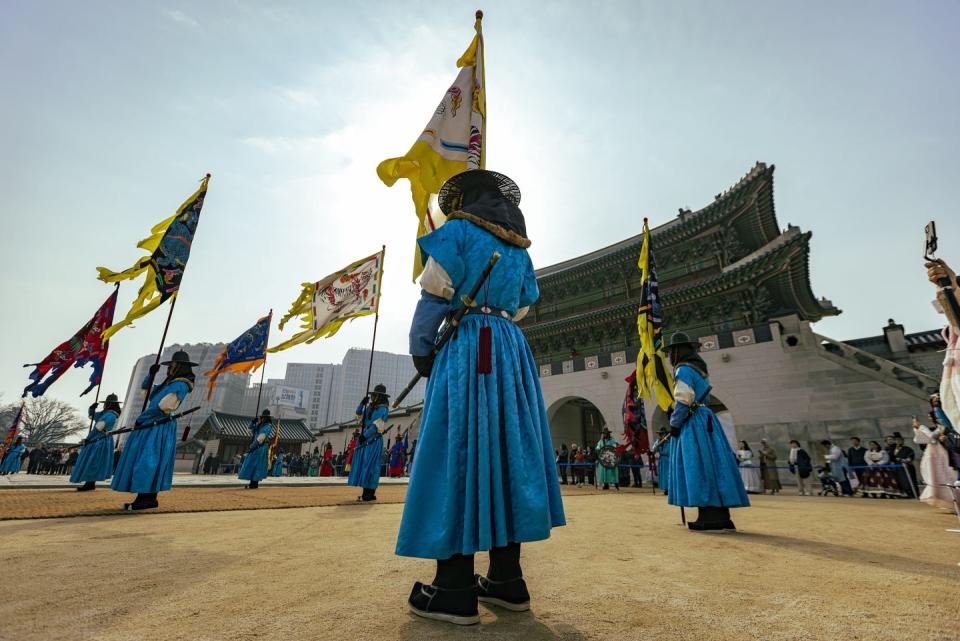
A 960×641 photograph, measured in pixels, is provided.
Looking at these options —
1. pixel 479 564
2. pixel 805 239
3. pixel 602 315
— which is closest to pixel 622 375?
pixel 602 315

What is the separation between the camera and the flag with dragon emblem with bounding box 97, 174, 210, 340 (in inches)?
246

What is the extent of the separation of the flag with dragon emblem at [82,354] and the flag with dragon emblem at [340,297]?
4.17 m

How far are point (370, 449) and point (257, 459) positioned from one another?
4155 mm

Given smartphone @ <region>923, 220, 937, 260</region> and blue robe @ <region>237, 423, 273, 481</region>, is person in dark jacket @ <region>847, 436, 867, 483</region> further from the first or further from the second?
blue robe @ <region>237, 423, 273, 481</region>

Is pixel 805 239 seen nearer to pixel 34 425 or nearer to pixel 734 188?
pixel 734 188

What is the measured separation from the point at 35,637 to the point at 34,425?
47145mm

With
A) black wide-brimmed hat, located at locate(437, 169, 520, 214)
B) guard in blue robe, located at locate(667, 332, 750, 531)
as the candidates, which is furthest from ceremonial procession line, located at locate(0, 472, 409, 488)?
guard in blue robe, located at locate(667, 332, 750, 531)

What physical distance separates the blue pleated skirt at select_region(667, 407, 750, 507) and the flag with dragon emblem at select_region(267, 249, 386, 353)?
8084mm

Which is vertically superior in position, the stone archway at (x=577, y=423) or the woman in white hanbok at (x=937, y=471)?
the stone archway at (x=577, y=423)

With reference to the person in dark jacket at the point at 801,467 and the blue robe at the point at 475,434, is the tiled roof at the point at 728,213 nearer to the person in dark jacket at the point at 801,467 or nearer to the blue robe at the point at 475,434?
the person in dark jacket at the point at 801,467

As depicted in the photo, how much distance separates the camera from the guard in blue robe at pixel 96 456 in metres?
7.09

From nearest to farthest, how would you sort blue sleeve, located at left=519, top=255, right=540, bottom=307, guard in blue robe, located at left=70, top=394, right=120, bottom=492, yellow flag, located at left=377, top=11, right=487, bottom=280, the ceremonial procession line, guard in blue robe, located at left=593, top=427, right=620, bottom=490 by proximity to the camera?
blue sleeve, located at left=519, top=255, right=540, bottom=307
yellow flag, located at left=377, top=11, right=487, bottom=280
guard in blue robe, located at left=70, top=394, right=120, bottom=492
the ceremonial procession line
guard in blue robe, located at left=593, top=427, right=620, bottom=490

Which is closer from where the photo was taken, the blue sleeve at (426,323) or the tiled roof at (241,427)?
the blue sleeve at (426,323)

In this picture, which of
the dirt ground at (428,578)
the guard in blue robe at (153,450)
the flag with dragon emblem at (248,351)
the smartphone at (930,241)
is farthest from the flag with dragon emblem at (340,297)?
the smartphone at (930,241)
